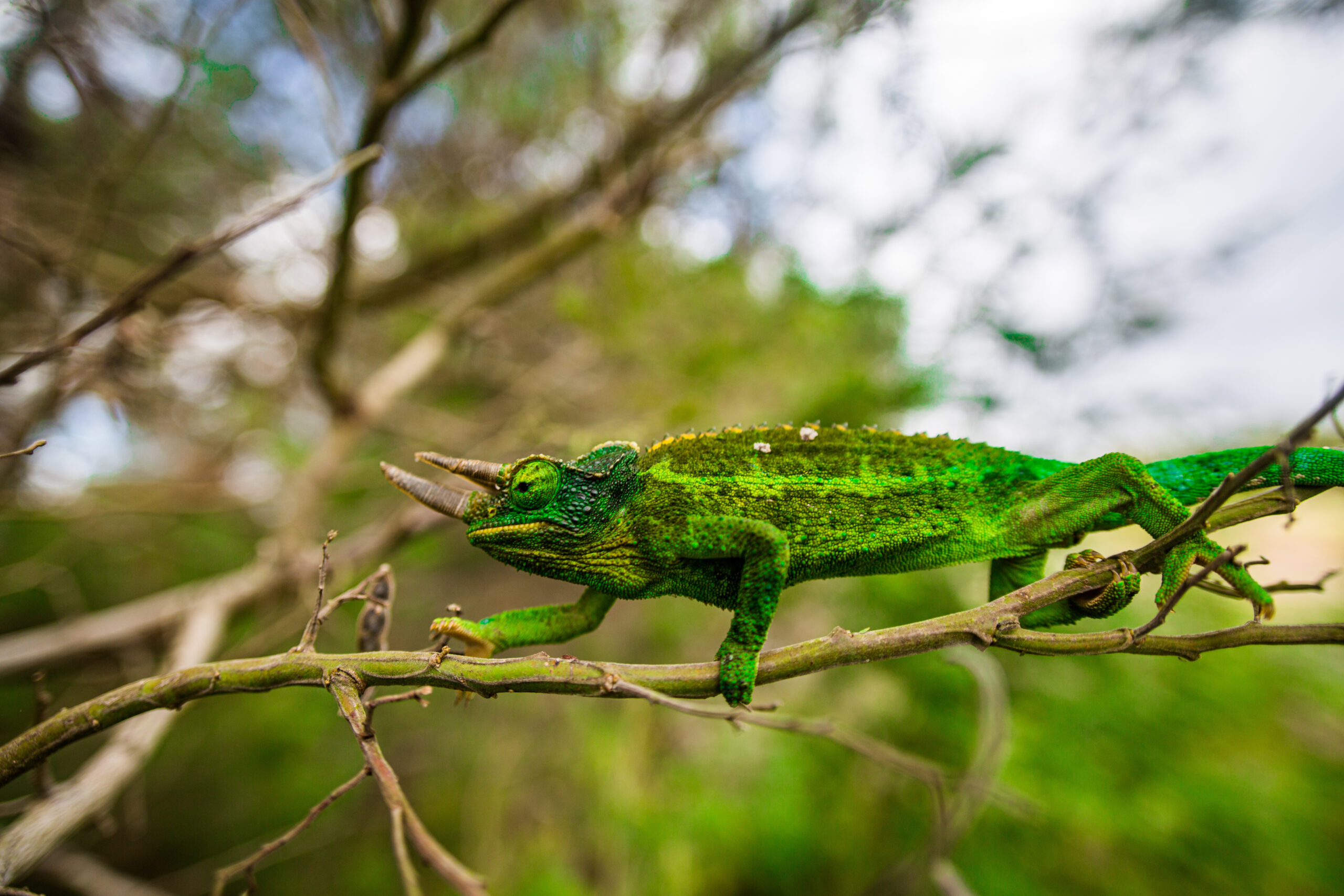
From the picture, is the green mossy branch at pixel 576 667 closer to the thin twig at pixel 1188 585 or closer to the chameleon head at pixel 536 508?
the thin twig at pixel 1188 585

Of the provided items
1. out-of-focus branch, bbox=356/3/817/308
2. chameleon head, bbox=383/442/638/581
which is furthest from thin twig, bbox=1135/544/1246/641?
out-of-focus branch, bbox=356/3/817/308

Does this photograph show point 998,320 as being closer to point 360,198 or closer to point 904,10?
point 904,10

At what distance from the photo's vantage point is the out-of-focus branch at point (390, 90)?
1902 mm

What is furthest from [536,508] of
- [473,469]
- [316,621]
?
[316,621]

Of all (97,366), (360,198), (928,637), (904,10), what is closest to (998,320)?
(904,10)

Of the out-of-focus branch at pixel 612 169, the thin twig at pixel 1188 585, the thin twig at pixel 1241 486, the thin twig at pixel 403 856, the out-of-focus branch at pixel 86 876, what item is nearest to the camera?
the thin twig at pixel 403 856

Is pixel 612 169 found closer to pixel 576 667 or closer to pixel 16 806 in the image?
pixel 576 667

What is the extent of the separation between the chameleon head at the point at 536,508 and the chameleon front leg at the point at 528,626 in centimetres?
14

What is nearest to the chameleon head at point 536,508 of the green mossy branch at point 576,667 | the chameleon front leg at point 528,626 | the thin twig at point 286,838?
the chameleon front leg at point 528,626

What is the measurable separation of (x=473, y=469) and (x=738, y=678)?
2.15 feet

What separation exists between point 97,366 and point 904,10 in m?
3.14

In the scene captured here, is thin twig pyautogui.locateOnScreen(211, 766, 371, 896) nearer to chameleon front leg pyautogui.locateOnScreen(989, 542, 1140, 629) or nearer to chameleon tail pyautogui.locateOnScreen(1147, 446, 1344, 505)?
chameleon front leg pyautogui.locateOnScreen(989, 542, 1140, 629)

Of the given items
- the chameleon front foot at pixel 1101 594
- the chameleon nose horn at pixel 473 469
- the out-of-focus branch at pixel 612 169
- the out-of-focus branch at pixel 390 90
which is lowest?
the chameleon front foot at pixel 1101 594

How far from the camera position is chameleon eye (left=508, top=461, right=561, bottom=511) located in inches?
46.4
